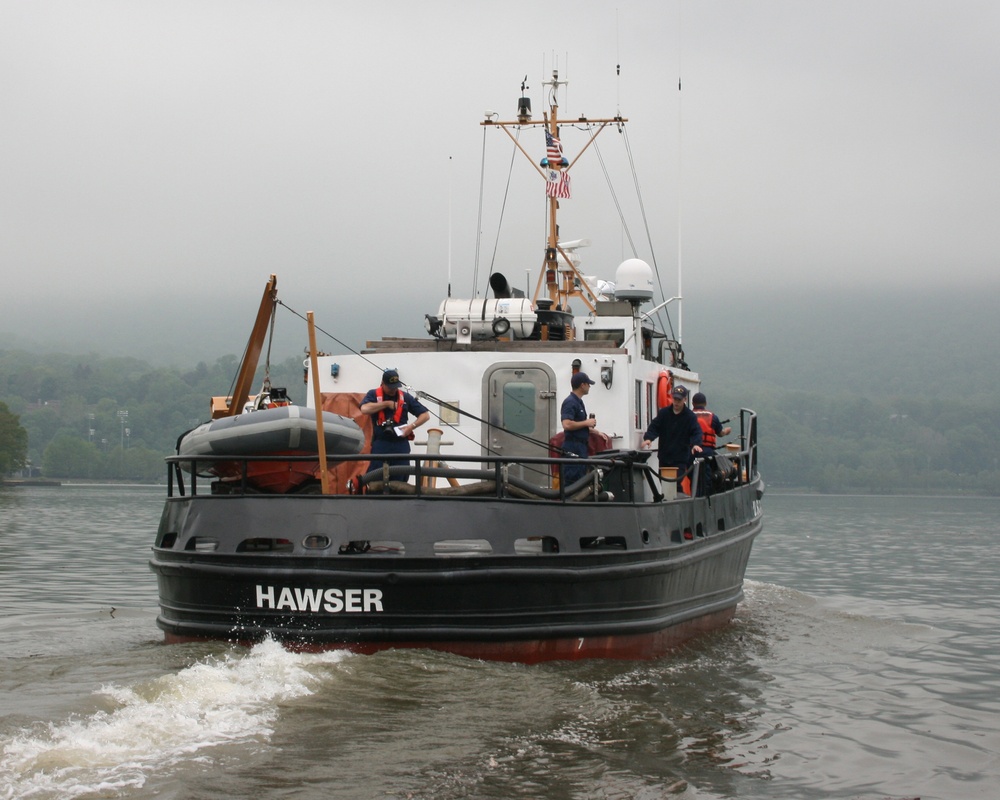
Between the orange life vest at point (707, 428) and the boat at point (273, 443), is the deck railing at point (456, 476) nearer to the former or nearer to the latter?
the boat at point (273, 443)

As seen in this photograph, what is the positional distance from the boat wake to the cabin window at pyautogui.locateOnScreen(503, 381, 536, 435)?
365cm

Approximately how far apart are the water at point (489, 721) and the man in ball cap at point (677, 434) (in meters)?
1.71

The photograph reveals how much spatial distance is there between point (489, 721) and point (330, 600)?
1744 millimetres

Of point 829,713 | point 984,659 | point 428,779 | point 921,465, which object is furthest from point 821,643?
point 921,465

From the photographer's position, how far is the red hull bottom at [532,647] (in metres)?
8.77

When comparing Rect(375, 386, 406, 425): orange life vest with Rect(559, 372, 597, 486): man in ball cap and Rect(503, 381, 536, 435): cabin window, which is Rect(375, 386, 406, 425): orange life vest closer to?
Rect(559, 372, 597, 486): man in ball cap

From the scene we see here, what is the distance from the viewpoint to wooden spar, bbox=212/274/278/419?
9.96 meters

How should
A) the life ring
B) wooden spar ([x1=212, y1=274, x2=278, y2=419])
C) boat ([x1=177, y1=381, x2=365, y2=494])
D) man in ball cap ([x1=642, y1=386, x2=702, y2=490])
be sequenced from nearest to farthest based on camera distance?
boat ([x1=177, y1=381, x2=365, y2=494])
wooden spar ([x1=212, y1=274, x2=278, y2=419])
man in ball cap ([x1=642, y1=386, x2=702, y2=490])
the life ring

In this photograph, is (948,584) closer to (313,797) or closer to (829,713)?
(829,713)

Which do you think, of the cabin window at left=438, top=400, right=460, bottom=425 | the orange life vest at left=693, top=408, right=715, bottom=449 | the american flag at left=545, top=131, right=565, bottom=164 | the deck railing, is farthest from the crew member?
the american flag at left=545, top=131, right=565, bottom=164

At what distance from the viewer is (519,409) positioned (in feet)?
38.5

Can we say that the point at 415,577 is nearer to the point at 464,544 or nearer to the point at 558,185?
the point at 464,544

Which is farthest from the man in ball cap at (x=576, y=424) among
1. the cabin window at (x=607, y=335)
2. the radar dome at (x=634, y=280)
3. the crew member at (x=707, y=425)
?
the radar dome at (x=634, y=280)

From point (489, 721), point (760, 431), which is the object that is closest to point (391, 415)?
point (489, 721)
